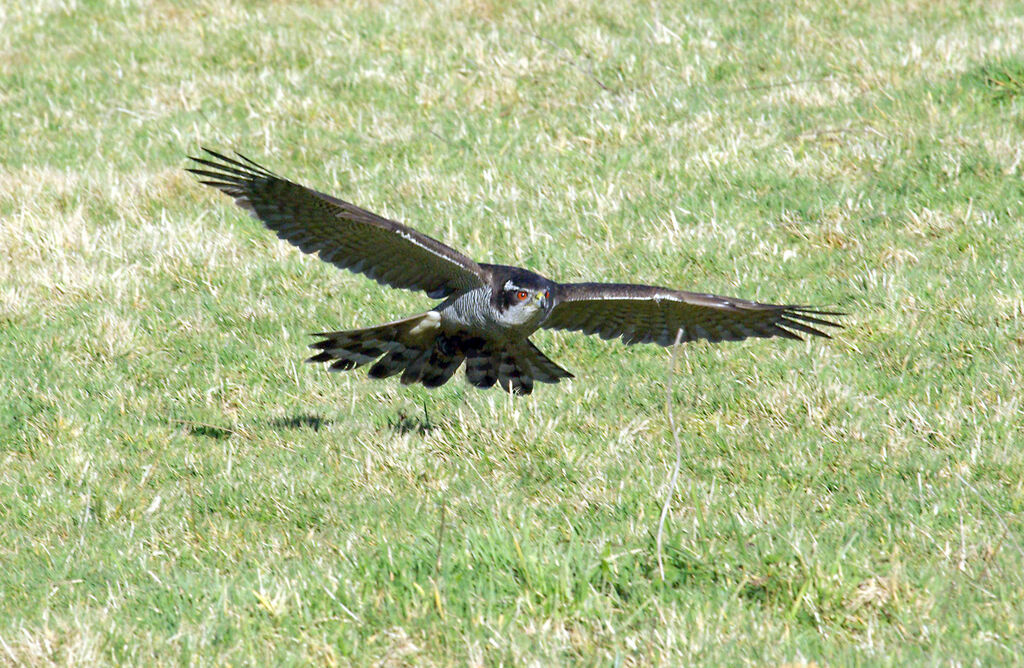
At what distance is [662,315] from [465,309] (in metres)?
1.15

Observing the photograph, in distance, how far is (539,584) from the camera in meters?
4.39

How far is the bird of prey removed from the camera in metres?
6.25

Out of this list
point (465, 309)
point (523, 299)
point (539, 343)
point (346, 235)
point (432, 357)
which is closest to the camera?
point (523, 299)

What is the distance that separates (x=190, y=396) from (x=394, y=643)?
309 centimetres

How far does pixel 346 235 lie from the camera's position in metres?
6.51

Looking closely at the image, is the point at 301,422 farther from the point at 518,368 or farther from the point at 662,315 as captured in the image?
the point at 662,315

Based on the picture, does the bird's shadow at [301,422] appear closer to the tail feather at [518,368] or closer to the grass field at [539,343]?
the grass field at [539,343]

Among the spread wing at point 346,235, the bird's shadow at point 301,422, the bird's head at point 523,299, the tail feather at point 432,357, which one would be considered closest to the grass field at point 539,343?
the bird's shadow at point 301,422

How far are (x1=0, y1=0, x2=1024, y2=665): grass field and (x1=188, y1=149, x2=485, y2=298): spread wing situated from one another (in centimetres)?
75

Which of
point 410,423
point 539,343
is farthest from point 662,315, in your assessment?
point 410,423

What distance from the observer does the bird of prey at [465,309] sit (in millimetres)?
6246

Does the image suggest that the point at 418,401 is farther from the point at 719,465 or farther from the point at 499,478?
the point at 719,465

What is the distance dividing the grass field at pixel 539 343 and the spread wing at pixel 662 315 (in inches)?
11.0

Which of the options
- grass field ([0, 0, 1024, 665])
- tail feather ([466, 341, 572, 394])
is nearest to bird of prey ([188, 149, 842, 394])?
tail feather ([466, 341, 572, 394])
